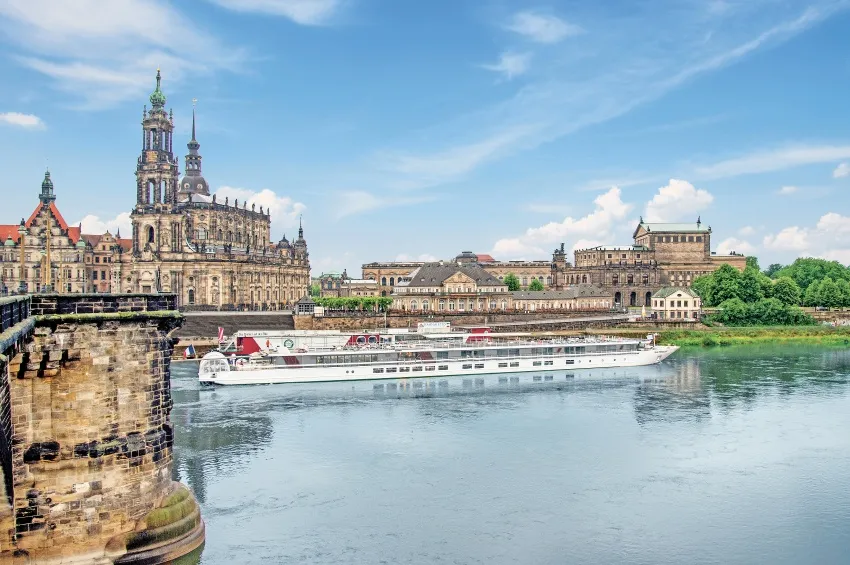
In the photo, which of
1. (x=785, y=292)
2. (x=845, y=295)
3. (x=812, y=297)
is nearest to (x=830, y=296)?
(x=845, y=295)

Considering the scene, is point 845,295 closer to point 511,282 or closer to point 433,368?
point 511,282

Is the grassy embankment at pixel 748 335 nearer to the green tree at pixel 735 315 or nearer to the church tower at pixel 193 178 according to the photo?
the green tree at pixel 735 315

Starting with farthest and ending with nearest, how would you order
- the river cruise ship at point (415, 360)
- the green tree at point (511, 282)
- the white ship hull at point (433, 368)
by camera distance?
the green tree at point (511, 282) → the river cruise ship at point (415, 360) → the white ship hull at point (433, 368)

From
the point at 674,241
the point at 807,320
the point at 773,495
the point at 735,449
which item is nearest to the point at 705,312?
the point at 807,320

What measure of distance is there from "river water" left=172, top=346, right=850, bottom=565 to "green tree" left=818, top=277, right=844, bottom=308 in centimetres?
6443

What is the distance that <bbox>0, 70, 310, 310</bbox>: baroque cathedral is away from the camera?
326 feet

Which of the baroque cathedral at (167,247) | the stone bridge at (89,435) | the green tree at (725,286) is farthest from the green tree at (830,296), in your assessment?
the stone bridge at (89,435)

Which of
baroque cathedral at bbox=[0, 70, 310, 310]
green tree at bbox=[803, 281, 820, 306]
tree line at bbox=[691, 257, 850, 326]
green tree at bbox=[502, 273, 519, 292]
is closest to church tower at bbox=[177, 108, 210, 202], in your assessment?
baroque cathedral at bbox=[0, 70, 310, 310]

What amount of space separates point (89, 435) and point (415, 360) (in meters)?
43.5

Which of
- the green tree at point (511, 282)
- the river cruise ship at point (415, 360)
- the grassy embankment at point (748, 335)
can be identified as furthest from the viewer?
the green tree at point (511, 282)

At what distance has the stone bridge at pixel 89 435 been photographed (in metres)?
16.3

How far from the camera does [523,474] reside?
99.5 feet

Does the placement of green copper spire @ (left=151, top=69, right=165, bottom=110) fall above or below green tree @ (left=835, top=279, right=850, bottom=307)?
above

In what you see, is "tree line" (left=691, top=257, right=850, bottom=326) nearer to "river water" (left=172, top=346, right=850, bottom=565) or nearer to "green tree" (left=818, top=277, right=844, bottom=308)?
"green tree" (left=818, top=277, right=844, bottom=308)
